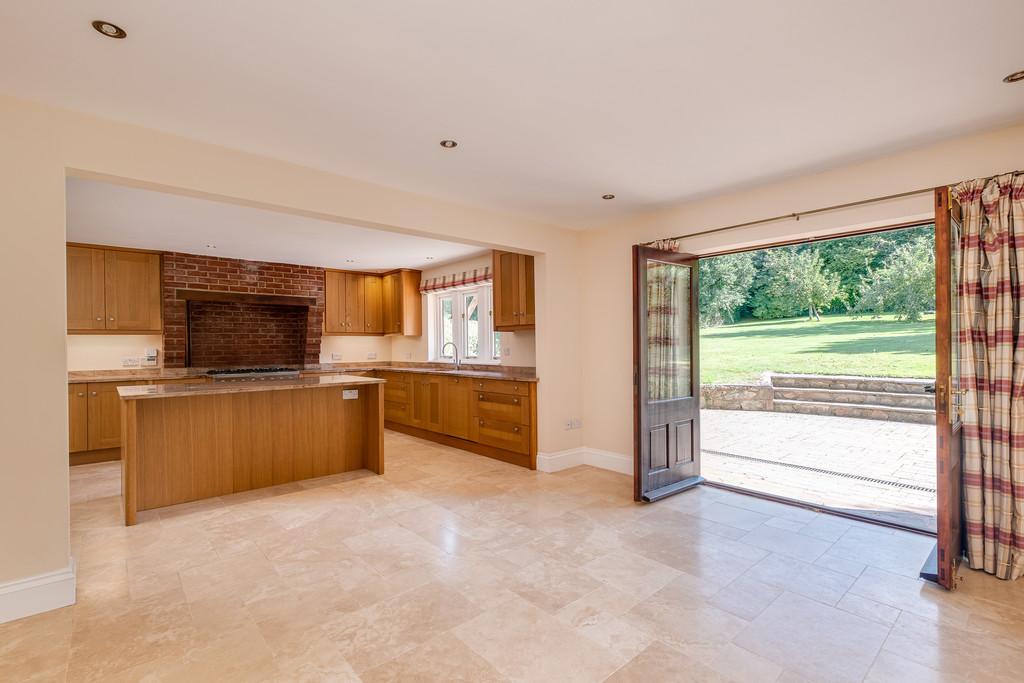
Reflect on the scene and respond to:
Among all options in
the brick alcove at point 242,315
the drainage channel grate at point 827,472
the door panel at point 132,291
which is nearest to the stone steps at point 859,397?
the drainage channel grate at point 827,472

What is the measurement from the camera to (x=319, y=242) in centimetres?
520

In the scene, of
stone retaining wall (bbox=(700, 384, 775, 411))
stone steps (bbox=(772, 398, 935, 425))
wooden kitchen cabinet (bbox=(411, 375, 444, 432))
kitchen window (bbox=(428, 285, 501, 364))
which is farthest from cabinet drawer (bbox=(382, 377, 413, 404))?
stone steps (bbox=(772, 398, 935, 425))

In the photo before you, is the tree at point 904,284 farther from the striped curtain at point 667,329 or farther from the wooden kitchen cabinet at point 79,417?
the wooden kitchen cabinet at point 79,417

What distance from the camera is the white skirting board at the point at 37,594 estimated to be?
6.86 ft

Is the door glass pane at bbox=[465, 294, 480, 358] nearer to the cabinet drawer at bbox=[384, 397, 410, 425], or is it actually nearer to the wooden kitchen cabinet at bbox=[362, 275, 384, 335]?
the cabinet drawer at bbox=[384, 397, 410, 425]

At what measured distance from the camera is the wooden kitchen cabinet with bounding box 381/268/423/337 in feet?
23.1

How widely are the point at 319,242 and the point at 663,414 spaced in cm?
407

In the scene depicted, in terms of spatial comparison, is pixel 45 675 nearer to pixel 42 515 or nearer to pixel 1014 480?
pixel 42 515

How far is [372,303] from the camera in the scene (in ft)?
24.3

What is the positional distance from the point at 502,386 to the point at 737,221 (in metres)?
2.62

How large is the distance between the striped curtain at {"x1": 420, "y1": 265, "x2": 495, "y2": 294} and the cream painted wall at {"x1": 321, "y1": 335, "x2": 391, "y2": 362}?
1.39 meters

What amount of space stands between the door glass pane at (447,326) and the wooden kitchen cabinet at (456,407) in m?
1.34

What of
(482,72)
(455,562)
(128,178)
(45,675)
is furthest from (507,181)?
(45,675)

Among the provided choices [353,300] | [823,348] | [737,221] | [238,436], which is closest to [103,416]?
[238,436]
